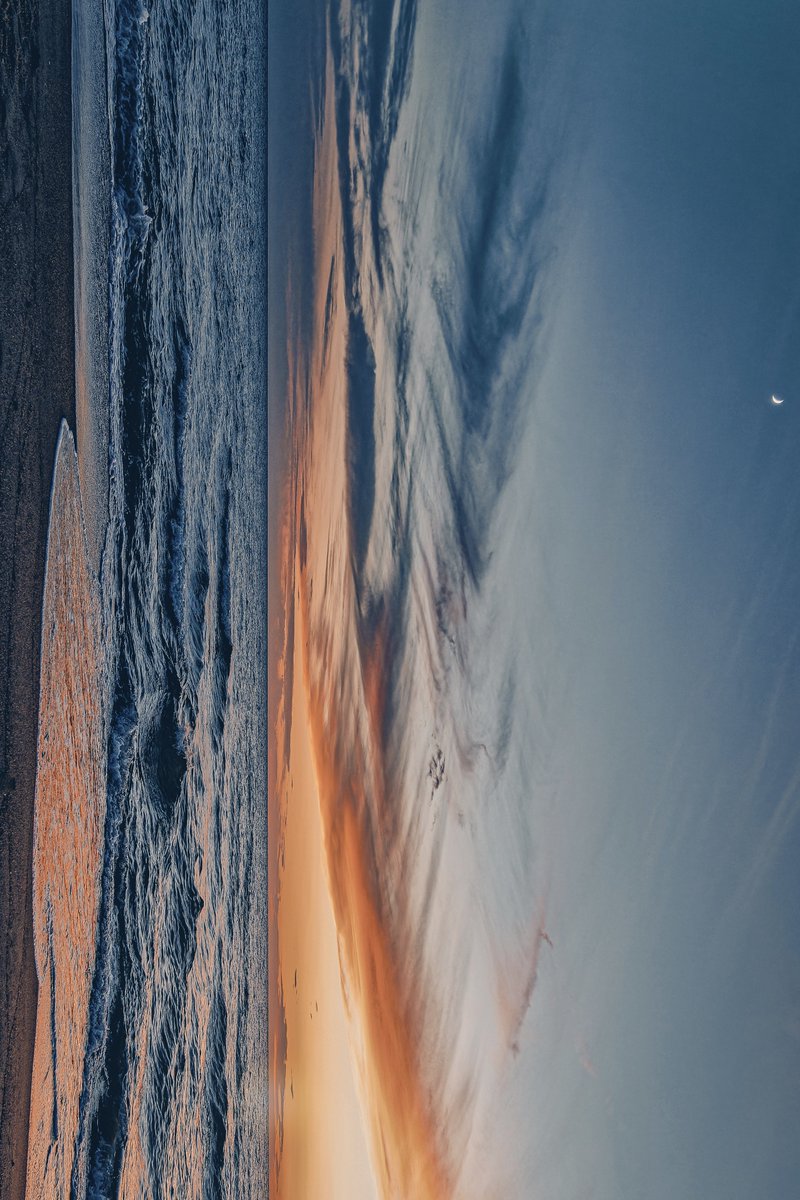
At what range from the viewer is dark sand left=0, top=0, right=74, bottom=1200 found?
0.49m

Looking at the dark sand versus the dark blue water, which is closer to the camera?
the dark sand

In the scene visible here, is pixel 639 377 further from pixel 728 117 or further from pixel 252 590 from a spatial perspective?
pixel 252 590

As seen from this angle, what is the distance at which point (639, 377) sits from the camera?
0.50 meters

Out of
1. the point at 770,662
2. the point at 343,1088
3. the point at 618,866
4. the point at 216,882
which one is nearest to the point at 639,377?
the point at 770,662

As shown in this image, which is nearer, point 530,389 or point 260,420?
point 530,389

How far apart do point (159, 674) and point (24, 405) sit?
12.3 inches

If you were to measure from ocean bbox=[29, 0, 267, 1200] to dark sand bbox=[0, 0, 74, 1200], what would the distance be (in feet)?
0.05

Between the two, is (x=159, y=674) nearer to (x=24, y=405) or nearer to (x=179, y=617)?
(x=179, y=617)

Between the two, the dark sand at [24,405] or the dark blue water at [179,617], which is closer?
the dark sand at [24,405]

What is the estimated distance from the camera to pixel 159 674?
0.74 meters

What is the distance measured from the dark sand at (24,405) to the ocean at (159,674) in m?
0.02

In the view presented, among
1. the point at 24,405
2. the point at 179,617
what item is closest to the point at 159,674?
the point at 179,617

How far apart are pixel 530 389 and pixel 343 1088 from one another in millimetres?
909

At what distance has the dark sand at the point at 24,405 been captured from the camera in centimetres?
49
